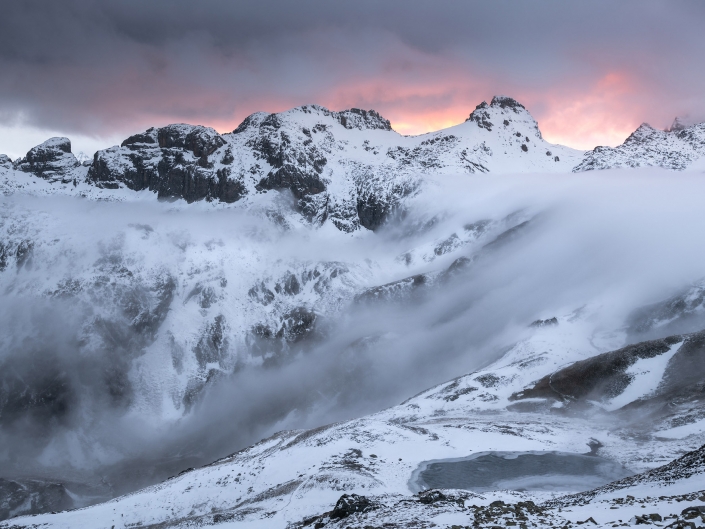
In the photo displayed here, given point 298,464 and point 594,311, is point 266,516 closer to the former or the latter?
point 298,464

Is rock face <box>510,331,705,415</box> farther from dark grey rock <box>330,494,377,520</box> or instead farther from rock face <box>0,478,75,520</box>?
rock face <box>0,478,75,520</box>

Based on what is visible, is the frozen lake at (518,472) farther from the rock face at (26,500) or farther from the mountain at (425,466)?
the rock face at (26,500)

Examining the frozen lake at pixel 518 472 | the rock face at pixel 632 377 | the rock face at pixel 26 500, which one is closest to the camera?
the frozen lake at pixel 518 472

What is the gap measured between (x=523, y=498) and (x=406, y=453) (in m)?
20.3

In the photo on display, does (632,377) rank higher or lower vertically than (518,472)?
lower

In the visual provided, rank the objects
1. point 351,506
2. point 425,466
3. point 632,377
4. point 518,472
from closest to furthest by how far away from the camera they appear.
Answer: point 351,506 < point 425,466 < point 518,472 < point 632,377

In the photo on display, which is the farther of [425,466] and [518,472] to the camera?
[518,472]

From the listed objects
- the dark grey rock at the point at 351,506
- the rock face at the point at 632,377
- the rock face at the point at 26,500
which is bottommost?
the rock face at the point at 26,500

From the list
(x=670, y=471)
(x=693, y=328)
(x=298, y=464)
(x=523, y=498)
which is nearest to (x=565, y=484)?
(x=523, y=498)

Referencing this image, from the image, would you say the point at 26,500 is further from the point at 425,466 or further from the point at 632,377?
the point at 632,377

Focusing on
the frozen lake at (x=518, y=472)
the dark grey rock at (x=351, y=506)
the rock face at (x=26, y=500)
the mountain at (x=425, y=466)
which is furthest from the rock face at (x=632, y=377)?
the rock face at (x=26, y=500)

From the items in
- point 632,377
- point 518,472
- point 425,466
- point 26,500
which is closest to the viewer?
point 425,466

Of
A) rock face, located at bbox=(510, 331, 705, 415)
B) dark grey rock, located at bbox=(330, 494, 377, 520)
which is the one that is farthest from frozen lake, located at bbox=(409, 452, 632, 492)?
rock face, located at bbox=(510, 331, 705, 415)

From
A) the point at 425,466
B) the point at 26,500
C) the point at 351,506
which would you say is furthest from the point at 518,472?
the point at 26,500
